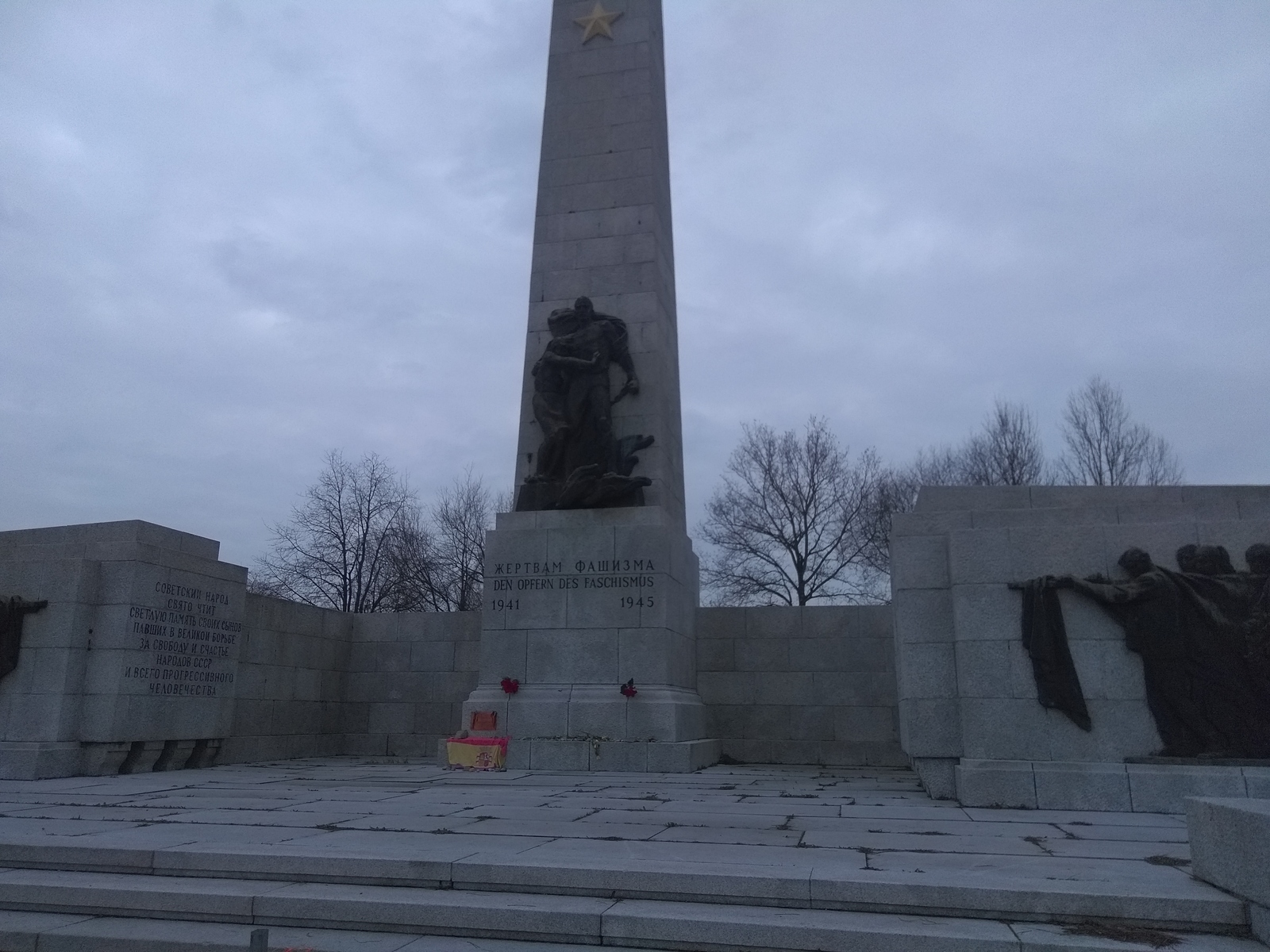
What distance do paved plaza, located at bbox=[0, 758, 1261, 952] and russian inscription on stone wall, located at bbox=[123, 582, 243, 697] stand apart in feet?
15.5

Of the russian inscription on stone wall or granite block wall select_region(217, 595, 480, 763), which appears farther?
granite block wall select_region(217, 595, 480, 763)

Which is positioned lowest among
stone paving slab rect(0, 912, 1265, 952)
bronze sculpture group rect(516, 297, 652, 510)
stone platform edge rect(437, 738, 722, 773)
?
stone paving slab rect(0, 912, 1265, 952)

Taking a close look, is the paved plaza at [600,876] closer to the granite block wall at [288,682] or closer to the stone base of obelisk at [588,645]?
the stone base of obelisk at [588,645]

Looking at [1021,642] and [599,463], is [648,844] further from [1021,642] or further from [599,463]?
[599,463]

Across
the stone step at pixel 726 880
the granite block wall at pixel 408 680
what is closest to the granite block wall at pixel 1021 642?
the stone step at pixel 726 880

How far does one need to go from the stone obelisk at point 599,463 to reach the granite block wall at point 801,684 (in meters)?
0.72

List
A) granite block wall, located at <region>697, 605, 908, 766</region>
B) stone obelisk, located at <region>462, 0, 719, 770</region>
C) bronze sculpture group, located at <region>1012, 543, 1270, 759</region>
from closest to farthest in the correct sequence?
1. bronze sculpture group, located at <region>1012, 543, 1270, 759</region>
2. stone obelisk, located at <region>462, 0, 719, 770</region>
3. granite block wall, located at <region>697, 605, 908, 766</region>

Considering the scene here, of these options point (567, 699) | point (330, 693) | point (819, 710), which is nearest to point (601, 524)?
point (567, 699)

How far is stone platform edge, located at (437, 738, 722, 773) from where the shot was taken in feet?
45.2

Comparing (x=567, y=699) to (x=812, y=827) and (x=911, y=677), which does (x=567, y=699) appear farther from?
(x=812, y=827)

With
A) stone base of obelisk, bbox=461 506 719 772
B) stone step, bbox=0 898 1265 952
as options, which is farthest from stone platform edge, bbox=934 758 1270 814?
stone base of obelisk, bbox=461 506 719 772

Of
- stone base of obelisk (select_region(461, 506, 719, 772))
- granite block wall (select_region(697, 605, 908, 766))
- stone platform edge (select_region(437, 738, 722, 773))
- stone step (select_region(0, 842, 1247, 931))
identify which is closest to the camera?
stone step (select_region(0, 842, 1247, 931))

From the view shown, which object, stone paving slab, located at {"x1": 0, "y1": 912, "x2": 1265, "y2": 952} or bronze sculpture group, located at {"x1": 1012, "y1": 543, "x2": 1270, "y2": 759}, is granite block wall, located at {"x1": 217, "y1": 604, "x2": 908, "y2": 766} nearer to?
bronze sculpture group, located at {"x1": 1012, "y1": 543, "x2": 1270, "y2": 759}

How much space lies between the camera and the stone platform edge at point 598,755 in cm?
1377
